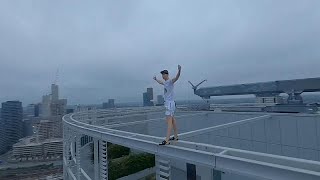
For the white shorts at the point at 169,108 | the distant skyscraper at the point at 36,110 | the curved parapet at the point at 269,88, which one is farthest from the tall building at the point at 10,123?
the white shorts at the point at 169,108

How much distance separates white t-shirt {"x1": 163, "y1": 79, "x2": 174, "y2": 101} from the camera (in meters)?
5.52

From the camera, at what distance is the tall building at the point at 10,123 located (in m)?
60.2

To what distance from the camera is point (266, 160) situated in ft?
11.9

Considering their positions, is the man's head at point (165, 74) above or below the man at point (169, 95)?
above

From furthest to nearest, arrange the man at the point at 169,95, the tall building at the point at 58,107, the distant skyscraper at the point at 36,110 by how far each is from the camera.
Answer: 1. the distant skyscraper at the point at 36,110
2. the tall building at the point at 58,107
3. the man at the point at 169,95

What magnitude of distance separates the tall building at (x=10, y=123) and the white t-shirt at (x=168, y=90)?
63.8 m

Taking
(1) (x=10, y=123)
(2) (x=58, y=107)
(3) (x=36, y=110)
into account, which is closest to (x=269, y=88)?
(2) (x=58, y=107)

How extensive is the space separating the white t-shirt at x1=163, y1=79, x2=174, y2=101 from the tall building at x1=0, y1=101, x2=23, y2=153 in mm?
63815

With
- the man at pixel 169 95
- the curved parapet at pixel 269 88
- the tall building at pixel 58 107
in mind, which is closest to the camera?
the man at pixel 169 95

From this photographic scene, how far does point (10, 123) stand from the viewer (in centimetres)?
6088

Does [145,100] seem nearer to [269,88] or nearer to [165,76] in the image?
[269,88]

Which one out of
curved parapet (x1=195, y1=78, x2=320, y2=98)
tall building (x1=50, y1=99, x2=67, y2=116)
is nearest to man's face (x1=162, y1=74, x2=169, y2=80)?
curved parapet (x1=195, y1=78, x2=320, y2=98)

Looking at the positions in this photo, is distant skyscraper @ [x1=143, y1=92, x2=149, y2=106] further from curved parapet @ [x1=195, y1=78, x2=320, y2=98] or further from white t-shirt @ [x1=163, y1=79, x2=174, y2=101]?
white t-shirt @ [x1=163, y1=79, x2=174, y2=101]

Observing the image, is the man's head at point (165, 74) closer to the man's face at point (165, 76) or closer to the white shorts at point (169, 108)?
the man's face at point (165, 76)
